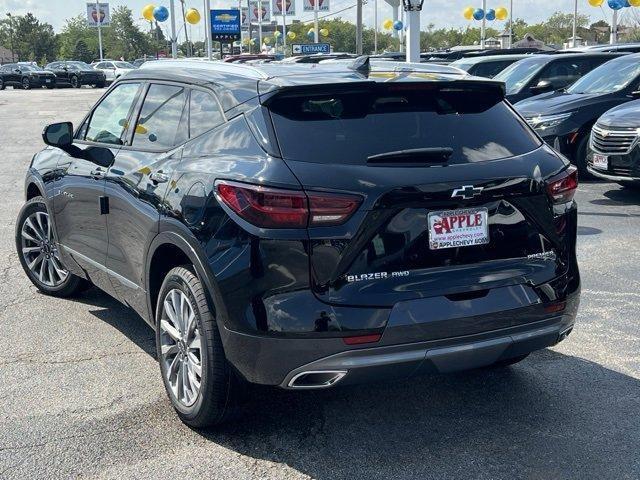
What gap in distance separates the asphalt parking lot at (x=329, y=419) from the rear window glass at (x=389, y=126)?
1.32 metres

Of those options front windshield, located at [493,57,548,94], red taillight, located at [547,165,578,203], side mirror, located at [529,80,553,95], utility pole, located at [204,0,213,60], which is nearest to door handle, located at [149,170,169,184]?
red taillight, located at [547,165,578,203]

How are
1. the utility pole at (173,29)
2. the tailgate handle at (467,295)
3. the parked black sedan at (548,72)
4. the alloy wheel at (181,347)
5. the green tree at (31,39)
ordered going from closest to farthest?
the tailgate handle at (467,295) < the alloy wheel at (181,347) < the parked black sedan at (548,72) < the utility pole at (173,29) < the green tree at (31,39)

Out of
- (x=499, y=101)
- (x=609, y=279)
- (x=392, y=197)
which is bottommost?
(x=609, y=279)

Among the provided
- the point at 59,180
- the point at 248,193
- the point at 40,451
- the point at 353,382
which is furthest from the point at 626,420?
the point at 59,180

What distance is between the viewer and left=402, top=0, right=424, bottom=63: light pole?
47.8ft

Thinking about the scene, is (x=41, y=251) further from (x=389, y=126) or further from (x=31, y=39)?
(x=31, y=39)

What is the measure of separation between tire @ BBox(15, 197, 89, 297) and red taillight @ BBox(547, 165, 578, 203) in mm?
3636

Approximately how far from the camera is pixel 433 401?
432 cm

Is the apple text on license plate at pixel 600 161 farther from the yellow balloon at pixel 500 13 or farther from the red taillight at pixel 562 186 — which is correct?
the yellow balloon at pixel 500 13

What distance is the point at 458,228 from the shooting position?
359 centimetres

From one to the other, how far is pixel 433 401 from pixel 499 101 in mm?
1583

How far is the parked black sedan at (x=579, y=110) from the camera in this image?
38.3ft

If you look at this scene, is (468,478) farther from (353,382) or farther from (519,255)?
(519,255)

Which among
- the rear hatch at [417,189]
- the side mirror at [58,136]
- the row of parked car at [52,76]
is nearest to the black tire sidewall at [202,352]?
the rear hatch at [417,189]
